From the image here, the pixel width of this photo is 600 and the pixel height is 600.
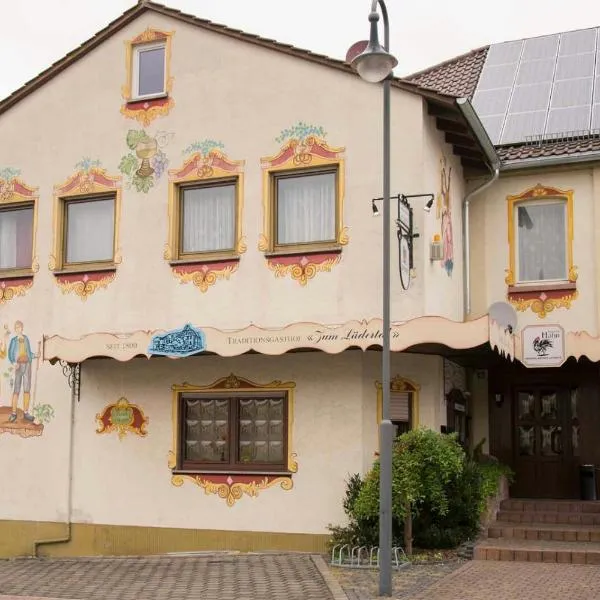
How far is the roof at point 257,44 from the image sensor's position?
14766mm

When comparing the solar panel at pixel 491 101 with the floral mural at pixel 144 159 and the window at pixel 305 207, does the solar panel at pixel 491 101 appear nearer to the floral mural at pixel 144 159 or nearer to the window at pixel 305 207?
the window at pixel 305 207

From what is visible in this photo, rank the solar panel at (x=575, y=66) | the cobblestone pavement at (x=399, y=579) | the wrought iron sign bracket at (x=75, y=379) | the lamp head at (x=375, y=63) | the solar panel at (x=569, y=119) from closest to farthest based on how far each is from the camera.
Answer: the lamp head at (x=375, y=63) < the cobblestone pavement at (x=399, y=579) < the wrought iron sign bracket at (x=75, y=379) < the solar panel at (x=569, y=119) < the solar panel at (x=575, y=66)

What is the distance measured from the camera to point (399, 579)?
39.3ft

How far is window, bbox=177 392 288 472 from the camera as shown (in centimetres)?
1529

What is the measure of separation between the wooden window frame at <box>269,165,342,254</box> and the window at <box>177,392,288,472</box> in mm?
2256

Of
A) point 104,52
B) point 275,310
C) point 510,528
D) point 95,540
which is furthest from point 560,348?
point 104,52

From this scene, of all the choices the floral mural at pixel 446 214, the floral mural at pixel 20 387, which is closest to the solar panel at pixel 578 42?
the floral mural at pixel 446 214

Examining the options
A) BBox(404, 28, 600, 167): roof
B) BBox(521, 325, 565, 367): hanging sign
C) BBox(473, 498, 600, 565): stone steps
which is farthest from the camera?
BBox(404, 28, 600, 167): roof

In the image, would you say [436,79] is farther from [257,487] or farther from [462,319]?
[257,487]

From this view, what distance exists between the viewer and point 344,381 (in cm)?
1483

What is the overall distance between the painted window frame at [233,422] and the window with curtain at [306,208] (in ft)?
7.44

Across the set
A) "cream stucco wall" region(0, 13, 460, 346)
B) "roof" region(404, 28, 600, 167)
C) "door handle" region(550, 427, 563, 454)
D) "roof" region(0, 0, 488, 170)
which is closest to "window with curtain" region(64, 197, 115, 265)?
"cream stucco wall" region(0, 13, 460, 346)

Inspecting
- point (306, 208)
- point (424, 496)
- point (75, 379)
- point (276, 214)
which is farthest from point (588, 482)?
point (75, 379)

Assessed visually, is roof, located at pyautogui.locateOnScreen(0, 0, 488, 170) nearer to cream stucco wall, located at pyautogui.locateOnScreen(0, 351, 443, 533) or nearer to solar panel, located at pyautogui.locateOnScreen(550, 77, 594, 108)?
solar panel, located at pyautogui.locateOnScreen(550, 77, 594, 108)
